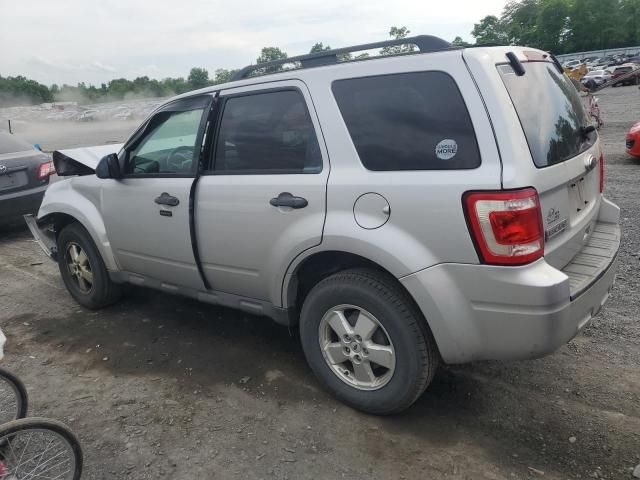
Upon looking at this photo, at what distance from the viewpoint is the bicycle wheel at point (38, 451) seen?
227 cm

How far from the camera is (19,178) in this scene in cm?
704

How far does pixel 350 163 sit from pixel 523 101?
2.97ft

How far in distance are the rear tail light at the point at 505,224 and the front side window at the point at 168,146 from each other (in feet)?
6.57

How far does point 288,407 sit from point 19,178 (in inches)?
230

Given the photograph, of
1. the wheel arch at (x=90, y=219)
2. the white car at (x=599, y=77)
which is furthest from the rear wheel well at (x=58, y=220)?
the white car at (x=599, y=77)

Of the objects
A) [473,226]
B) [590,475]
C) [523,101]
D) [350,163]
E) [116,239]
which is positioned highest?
[523,101]

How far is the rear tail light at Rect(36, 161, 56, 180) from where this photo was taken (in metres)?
7.28

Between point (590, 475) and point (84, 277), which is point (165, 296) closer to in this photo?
→ point (84, 277)

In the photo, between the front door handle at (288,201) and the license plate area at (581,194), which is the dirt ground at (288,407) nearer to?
the license plate area at (581,194)

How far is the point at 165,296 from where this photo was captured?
498cm

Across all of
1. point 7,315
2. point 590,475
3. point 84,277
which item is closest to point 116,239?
point 84,277

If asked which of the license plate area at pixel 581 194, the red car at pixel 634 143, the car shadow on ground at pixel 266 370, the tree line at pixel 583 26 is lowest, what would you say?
the car shadow on ground at pixel 266 370

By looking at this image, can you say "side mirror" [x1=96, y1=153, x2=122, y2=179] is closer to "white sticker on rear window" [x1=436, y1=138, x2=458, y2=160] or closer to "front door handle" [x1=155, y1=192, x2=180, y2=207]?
"front door handle" [x1=155, y1=192, x2=180, y2=207]

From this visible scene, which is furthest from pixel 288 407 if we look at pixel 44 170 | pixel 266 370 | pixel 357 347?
pixel 44 170
